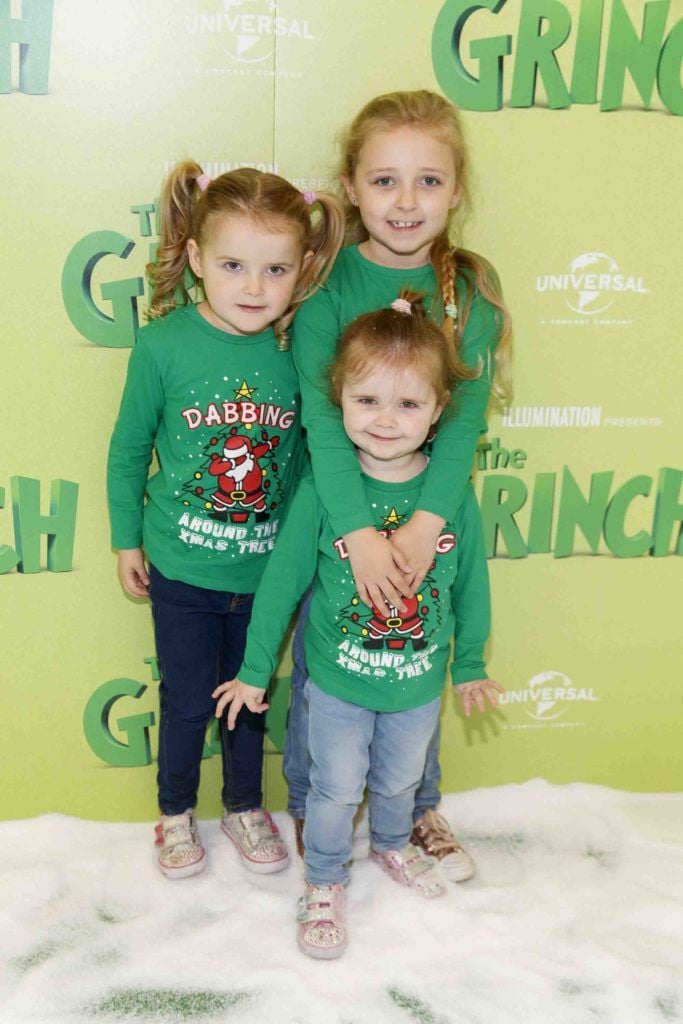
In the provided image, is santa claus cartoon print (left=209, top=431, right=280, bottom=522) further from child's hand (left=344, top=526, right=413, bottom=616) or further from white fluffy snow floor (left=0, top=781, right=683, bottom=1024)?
white fluffy snow floor (left=0, top=781, right=683, bottom=1024)

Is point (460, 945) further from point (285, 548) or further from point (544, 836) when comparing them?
point (285, 548)

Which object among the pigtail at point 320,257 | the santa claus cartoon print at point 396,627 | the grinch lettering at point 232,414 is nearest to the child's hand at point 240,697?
the santa claus cartoon print at point 396,627

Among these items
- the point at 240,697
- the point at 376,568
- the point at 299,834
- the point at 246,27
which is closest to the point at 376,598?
the point at 376,568

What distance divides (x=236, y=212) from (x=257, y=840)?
1.18 meters

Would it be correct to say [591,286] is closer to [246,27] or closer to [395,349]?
[395,349]

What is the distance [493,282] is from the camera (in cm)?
176

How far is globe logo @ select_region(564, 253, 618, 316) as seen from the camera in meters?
1.87

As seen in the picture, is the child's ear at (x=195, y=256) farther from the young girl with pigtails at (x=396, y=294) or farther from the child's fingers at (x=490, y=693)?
the child's fingers at (x=490, y=693)

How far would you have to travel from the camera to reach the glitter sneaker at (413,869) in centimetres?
186

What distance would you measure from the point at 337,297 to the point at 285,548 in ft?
1.45

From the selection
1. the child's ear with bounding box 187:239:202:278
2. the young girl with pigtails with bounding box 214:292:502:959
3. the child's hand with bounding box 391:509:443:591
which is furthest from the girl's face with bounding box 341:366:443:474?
the child's ear with bounding box 187:239:202:278

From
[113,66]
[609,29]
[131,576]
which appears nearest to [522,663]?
[131,576]

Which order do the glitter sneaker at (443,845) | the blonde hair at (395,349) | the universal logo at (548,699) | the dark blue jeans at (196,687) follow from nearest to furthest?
1. the blonde hair at (395,349)
2. the dark blue jeans at (196,687)
3. the glitter sneaker at (443,845)
4. the universal logo at (548,699)

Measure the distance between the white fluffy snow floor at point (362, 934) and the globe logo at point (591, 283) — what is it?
3.54 feet
